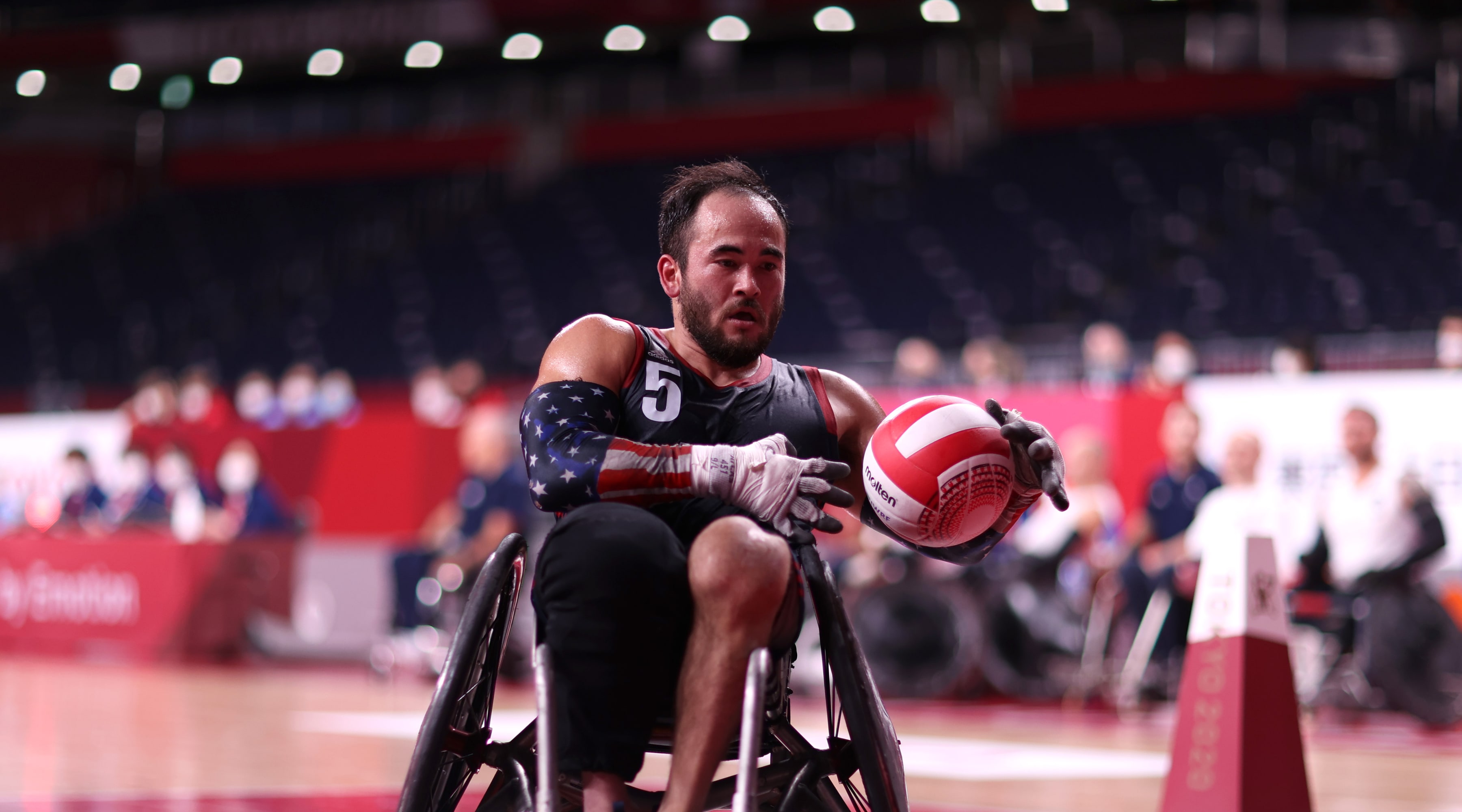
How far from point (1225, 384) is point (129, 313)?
58.3 ft

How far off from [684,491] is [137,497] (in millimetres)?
11438

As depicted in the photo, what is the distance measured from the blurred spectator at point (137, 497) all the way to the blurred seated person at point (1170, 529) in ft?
25.7

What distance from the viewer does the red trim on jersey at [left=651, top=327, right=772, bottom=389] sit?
3.21 metres

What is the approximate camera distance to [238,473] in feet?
42.3

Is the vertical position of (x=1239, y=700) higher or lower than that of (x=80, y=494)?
lower

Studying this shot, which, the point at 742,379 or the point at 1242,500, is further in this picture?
the point at 1242,500

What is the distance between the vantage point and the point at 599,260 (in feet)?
69.0

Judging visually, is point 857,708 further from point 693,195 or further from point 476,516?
point 476,516

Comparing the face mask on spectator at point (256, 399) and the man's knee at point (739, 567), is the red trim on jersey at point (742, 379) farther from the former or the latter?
the face mask on spectator at point (256, 399)

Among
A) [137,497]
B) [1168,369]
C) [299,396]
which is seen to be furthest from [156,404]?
[1168,369]

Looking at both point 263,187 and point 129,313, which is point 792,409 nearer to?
point 129,313

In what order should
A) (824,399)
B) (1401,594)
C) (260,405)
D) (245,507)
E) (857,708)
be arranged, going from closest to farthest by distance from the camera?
(857,708), (824,399), (1401,594), (245,507), (260,405)

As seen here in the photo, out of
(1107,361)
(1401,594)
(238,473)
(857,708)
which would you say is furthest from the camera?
(238,473)

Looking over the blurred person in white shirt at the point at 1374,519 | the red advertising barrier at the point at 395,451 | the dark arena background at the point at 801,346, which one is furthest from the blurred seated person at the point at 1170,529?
the blurred person in white shirt at the point at 1374,519
